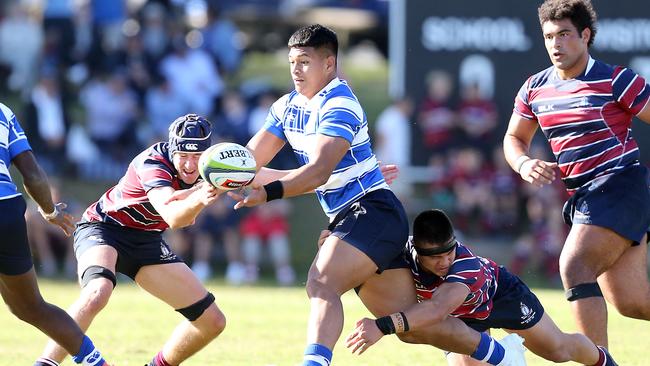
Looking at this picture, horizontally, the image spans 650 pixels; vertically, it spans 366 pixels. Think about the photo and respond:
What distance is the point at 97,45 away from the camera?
1806 centimetres

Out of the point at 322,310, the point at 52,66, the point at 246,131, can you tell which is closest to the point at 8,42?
the point at 52,66

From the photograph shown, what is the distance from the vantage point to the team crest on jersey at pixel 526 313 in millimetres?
6961

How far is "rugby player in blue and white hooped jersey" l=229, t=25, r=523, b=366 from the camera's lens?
21.1 feet

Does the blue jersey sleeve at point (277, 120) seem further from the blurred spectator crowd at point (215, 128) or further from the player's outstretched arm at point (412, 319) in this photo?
the blurred spectator crowd at point (215, 128)

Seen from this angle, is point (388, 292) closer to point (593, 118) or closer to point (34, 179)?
point (593, 118)

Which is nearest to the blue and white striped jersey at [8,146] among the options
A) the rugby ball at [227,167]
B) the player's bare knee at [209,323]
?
the rugby ball at [227,167]

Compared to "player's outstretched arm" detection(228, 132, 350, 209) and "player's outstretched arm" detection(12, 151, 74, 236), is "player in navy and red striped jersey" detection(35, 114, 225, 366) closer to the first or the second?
"player's outstretched arm" detection(12, 151, 74, 236)

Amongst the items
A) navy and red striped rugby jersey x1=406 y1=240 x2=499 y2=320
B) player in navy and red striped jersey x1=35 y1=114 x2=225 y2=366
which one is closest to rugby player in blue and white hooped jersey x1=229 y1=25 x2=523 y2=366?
navy and red striped rugby jersey x1=406 y1=240 x2=499 y2=320

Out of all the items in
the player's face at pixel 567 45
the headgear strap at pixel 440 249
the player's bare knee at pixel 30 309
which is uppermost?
the player's face at pixel 567 45

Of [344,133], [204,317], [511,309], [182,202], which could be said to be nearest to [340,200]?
[344,133]

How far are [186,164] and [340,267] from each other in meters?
1.33

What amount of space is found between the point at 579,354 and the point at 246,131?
398 inches

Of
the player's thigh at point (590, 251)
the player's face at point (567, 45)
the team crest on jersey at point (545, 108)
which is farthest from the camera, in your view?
the team crest on jersey at point (545, 108)

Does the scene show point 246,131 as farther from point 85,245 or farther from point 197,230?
point 85,245
